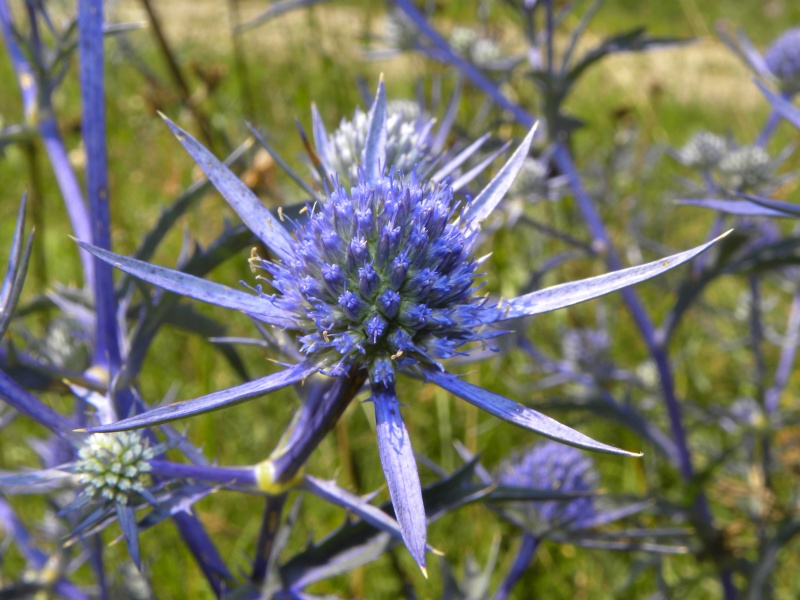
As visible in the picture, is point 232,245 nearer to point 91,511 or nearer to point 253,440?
point 91,511

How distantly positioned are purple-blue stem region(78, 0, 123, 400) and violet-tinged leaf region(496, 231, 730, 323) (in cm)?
53

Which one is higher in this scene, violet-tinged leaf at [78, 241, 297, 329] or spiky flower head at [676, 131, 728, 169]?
violet-tinged leaf at [78, 241, 297, 329]

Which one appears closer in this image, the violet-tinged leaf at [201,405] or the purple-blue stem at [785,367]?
the violet-tinged leaf at [201,405]

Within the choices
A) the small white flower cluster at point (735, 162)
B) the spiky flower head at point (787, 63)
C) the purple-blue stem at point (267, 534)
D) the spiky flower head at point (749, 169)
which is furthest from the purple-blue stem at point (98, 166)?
the spiky flower head at point (787, 63)

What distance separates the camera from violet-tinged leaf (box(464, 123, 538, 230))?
83 cm

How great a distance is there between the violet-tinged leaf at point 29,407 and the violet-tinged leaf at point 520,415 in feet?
1.44

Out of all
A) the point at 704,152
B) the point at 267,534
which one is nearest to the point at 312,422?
the point at 267,534

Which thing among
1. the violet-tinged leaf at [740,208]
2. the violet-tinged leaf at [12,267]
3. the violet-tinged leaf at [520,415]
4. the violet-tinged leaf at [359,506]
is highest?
the violet-tinged leaf at [12,267]

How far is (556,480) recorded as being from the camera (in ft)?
4.62

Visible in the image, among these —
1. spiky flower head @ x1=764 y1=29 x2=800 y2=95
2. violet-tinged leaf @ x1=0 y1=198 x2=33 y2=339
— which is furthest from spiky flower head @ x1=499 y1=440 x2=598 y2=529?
spiky flower head @ x1=764 y1=29 x2=800 y2=95

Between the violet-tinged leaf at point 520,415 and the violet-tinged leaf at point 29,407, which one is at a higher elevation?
the violet-tinged leaf at point 520,415

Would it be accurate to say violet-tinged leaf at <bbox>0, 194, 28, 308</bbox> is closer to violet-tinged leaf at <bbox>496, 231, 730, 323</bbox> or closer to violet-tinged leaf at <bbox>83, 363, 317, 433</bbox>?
violet-tinged leaf at <bbox>83, 363, 317, 433</bbox>

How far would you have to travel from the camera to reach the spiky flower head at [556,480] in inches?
52.9

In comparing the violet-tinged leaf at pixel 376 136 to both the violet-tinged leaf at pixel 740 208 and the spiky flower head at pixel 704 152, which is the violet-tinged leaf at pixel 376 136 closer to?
the violet-tinged leaf at pixel 740 208
